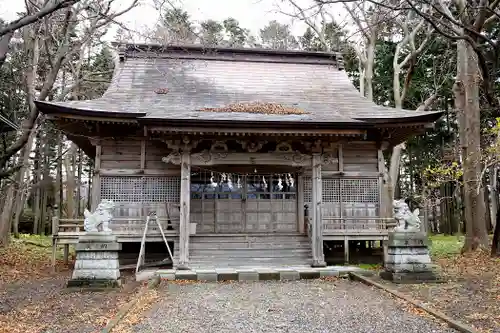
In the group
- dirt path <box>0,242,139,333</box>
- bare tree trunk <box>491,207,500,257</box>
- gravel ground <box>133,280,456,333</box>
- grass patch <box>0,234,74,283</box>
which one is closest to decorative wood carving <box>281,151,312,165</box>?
gravel ground <box>133,280,456,333</box>

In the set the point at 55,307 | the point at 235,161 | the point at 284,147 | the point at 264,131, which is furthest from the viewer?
the point at 284,147

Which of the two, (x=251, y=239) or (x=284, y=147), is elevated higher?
(x=284, y=147)

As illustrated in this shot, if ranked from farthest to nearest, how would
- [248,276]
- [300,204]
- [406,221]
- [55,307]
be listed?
[300,204] → [248,276] → [406,221] → [55,307]

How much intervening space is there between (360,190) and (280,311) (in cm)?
827

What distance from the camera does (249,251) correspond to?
13156mm

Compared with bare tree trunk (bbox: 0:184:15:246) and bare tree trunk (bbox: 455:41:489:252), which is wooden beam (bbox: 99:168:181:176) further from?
bare tree trunk (bbox: 455:41:489:252)

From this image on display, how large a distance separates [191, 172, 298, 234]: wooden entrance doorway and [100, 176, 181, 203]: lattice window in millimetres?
832

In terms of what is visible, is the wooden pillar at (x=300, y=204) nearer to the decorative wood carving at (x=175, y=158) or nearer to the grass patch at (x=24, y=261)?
the decorative wood carving at (x=175, y=158)

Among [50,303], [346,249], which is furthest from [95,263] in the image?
[346,249]

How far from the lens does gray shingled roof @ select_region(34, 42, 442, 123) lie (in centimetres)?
1332

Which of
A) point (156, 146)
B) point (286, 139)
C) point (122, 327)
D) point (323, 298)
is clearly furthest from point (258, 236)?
point (122, 327)

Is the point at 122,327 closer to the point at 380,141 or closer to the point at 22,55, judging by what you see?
the point at 380,141

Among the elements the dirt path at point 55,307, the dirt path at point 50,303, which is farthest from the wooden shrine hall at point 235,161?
the dirt path at point 55,307

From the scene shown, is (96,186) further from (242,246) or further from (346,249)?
(346,249)
